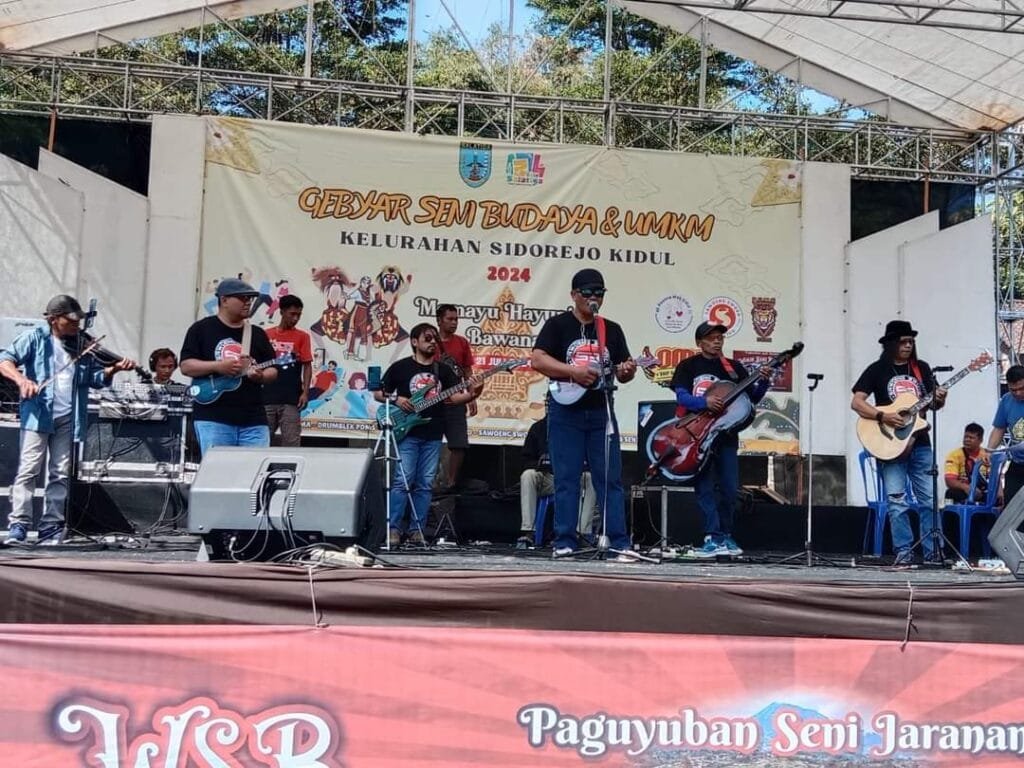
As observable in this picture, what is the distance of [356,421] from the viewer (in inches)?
384

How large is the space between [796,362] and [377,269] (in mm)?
3790

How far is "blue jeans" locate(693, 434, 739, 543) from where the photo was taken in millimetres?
6871

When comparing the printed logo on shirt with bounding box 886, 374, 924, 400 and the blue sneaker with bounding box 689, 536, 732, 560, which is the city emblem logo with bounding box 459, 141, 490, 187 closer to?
the printed logo on shirt with bounding box 886, 374, 924, 400

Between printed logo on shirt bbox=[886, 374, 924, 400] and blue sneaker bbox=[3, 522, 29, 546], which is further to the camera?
printed logo on shirt bbox=[886, 374, 924, 400]

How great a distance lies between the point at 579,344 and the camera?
20.4 feet

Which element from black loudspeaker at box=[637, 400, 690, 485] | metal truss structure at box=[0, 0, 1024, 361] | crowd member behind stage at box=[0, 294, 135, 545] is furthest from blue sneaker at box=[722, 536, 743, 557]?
metal truss structure at box=[0, 0, 1024, 361]

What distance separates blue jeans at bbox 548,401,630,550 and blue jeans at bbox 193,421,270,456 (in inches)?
60.2

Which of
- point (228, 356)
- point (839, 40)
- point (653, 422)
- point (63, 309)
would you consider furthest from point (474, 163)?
point (228, 356)

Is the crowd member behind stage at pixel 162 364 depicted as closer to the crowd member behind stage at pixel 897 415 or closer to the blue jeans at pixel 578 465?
the blue jeans at pixel 578 465

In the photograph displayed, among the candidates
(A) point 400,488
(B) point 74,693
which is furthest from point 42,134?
(B) point 74,693

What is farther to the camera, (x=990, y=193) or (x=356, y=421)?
(x=990, y=193)

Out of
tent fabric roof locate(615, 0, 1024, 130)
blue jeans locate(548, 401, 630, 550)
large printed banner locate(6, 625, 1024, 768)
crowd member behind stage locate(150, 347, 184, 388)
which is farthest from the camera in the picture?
tent fabric roof locate(615, 0, 1024, 130)

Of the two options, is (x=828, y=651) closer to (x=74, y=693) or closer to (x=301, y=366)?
(x=74, y=693)

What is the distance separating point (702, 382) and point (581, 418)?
1239 millimetres
